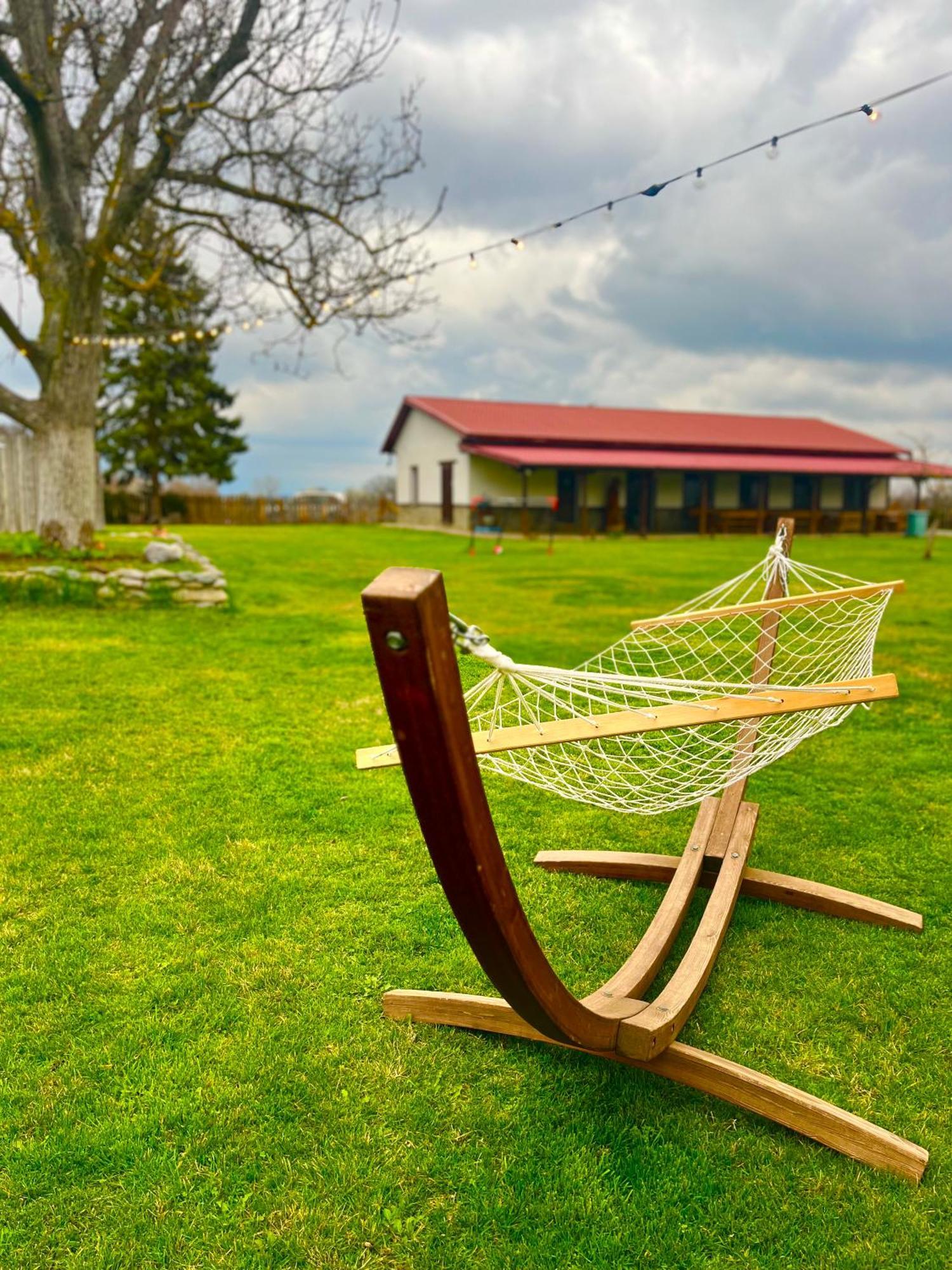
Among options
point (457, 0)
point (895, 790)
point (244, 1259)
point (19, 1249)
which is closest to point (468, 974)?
point (244, 1259)

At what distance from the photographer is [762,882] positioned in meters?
2.86

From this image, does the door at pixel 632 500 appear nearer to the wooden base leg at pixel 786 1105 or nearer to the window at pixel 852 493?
the window at pixel 852 493

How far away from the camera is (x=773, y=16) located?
5098 millimetres

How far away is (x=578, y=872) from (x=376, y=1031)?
1122 millimetres

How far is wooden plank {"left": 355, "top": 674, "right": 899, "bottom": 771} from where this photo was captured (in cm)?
172

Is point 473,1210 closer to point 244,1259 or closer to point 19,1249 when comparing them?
point 244,1259

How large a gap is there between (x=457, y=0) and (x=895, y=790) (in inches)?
260

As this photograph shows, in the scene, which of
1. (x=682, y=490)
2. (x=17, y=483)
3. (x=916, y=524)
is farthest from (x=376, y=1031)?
(x=916, y=524)

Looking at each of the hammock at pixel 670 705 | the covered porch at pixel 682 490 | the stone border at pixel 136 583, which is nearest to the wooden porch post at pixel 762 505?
the covered porch at pixel 682 490

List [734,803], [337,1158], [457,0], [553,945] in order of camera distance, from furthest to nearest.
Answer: [457,0]
[734,803]
[553,945]
[337,1158]

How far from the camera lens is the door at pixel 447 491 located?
24.3 meters

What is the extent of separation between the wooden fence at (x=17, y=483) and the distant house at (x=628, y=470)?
11.3 metres

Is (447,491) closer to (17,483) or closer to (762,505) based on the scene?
(762,505)

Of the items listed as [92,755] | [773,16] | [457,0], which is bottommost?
[92,755]
